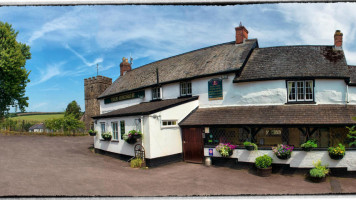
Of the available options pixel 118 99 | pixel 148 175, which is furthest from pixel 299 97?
pixel 118 99

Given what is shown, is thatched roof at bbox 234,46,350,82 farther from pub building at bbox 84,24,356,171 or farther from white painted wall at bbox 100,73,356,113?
white painted wall at bbox 100,73,356,113

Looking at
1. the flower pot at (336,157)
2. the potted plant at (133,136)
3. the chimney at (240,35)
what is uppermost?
the chimney at (240,35)

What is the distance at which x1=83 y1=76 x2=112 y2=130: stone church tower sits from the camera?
31.0 meters

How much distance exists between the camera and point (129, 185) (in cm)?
816

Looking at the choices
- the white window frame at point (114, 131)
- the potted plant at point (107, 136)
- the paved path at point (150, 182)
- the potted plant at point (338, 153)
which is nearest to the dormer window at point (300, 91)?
the potted plant at point (338, 153)

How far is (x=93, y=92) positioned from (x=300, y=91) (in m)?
27.7

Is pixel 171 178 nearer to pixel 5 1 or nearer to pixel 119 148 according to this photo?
pixel 119 148

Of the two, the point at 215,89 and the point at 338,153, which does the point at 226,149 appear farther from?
the point at 338,153

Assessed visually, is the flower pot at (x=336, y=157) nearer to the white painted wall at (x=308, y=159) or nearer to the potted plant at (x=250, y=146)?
the white painted wall at (x=308, y=159)

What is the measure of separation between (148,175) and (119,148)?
5150mm

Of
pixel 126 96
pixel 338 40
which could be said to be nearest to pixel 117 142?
pixel 126 96

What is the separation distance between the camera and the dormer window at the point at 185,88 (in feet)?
50.7

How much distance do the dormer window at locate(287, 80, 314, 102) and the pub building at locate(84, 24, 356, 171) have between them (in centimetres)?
5

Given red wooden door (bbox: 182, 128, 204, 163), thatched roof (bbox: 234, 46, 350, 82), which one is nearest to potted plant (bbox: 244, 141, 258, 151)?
red wooden door (bbox: 182, 128, 204, 163)
